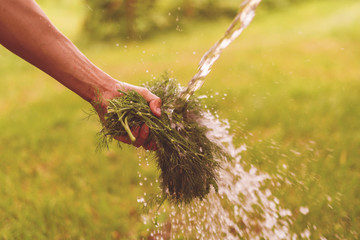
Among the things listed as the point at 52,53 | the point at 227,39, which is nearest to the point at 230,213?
the point at 227,39

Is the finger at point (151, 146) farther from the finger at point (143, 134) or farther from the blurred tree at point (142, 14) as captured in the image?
the blurred tree at point (142, 14)

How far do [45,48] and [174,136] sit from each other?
0.94 metres

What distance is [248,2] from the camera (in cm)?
173

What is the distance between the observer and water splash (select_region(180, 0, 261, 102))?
1.75 meters

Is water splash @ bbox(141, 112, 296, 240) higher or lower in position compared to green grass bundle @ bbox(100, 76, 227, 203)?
lower

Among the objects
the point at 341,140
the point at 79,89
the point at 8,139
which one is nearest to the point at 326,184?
the point at 341,140

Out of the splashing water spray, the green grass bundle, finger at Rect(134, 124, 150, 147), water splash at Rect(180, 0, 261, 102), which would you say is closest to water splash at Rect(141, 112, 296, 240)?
the splashing water spray

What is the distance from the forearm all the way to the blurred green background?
4.07 ft

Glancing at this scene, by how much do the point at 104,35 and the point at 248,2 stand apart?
878 centimetres

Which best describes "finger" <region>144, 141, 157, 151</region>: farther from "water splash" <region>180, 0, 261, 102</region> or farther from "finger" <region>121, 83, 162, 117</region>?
"water splash" <region>180, 0, 261, 102</region>

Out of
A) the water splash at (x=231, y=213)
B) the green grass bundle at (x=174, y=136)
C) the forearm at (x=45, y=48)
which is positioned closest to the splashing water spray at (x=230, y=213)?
the water splash at (x=231, y=213)

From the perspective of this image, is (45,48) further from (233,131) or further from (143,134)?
(233,131)

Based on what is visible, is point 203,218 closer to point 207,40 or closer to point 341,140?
point 341,140

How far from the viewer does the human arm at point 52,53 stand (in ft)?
5.96
